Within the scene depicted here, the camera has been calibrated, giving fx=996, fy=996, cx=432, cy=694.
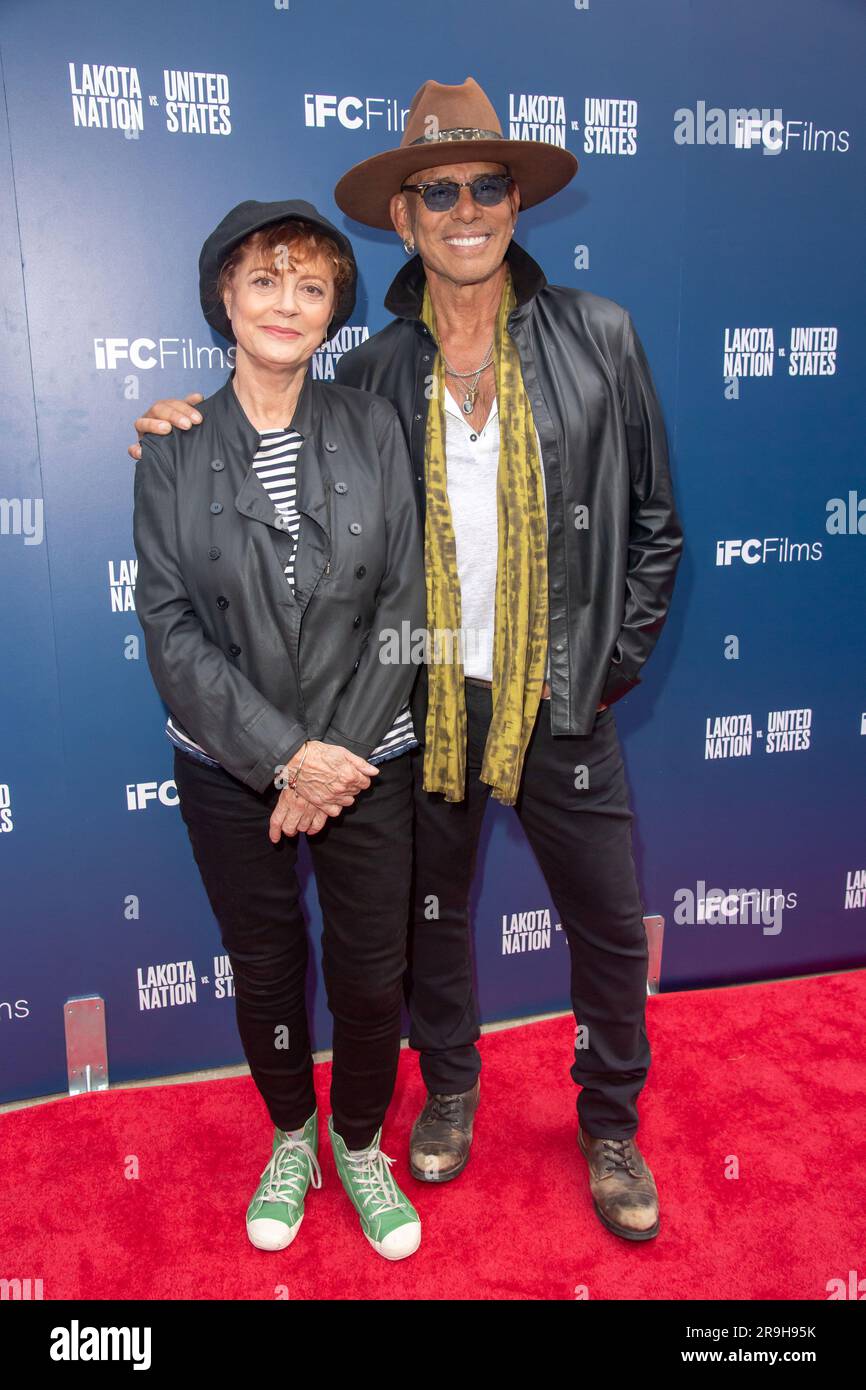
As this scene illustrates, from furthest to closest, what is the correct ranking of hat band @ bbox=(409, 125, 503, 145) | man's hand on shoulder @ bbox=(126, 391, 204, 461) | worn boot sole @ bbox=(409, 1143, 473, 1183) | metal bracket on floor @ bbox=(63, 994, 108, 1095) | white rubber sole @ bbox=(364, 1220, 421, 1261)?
metal bracket on floor @ bbox=(63, 994, 108, 1095) < worn boot sole @ bbox=(409, 1143, 473, 1183) < white rubber sole @ bbox=(364, 1220, 421, 1261) < hat band @ bbox=(409, 125, 503, 145) < man's hand on shoulder @ bbox=(126, 391, 204, 461)

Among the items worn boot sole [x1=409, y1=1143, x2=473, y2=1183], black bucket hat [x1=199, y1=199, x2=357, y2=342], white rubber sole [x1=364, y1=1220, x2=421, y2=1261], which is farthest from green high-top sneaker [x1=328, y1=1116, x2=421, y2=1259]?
black bucket hat [x1=199, y1=199, x2=357, y2=342]

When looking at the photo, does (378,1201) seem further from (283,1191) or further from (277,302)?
(277,302)

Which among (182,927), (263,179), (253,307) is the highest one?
(263,179)

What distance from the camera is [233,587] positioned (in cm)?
182

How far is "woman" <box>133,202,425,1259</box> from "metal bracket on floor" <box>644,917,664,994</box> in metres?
1.29

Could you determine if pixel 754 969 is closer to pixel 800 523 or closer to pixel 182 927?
pixel 800 523

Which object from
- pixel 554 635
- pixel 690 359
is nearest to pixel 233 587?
pixel 554 635

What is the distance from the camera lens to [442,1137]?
2420 mm

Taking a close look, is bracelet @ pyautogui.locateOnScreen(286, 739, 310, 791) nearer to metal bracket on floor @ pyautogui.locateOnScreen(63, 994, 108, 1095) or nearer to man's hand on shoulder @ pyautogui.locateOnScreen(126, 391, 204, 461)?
man's hand on shoulder @ pyautogui.locateOnScreen(126, 391, 204, 461)

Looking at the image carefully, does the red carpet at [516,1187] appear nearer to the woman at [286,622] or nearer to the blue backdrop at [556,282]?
the blue backdrop at [556,282]

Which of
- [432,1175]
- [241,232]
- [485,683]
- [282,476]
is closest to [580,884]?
[485,683]

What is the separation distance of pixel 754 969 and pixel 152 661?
92.2 inches

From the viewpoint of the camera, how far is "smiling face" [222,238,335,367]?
1802 millimetres

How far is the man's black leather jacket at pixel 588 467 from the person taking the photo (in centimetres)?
205
